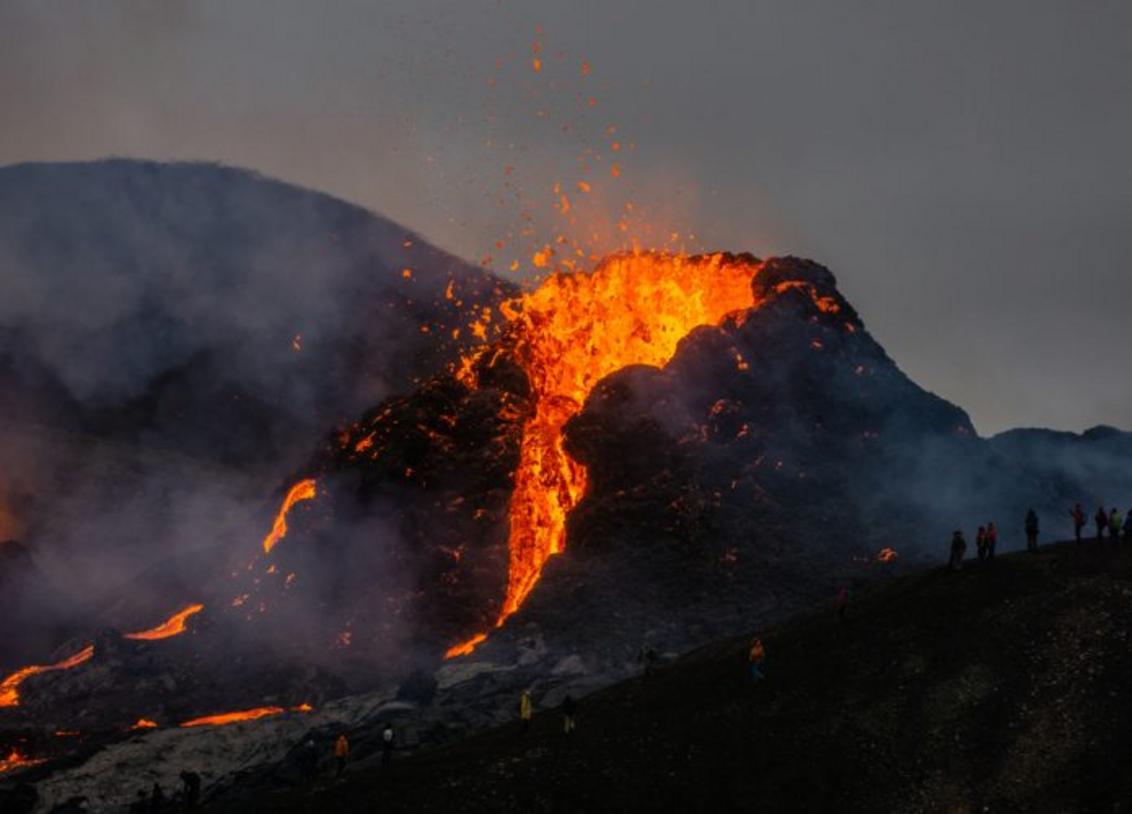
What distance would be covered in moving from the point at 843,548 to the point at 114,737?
5241 centimetres

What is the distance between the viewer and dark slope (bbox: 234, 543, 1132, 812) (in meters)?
36.8

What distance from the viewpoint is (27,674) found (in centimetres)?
8031

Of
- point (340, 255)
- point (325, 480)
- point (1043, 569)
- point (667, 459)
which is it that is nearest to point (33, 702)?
point (325, 480)

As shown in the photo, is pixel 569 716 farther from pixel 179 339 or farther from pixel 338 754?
pixel 179 339

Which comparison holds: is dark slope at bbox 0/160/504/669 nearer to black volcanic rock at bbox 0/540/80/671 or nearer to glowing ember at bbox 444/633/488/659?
black volcanic rock at bbox 0/540/80/671

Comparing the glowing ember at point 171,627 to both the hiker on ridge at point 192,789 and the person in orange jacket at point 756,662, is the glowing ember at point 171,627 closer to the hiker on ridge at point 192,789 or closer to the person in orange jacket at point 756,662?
the hiker on ridge at point 192,789

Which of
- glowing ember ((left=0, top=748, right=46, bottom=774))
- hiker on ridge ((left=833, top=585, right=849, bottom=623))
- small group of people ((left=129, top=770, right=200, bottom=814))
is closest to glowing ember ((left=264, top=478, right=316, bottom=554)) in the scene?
glowing ember ((left=0, top=748, right=46, bottom=774))

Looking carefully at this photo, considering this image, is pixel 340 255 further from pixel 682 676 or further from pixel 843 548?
pixel 682 676

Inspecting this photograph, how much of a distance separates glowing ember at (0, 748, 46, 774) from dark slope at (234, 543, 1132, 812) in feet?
83.2

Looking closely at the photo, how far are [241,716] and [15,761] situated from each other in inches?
532

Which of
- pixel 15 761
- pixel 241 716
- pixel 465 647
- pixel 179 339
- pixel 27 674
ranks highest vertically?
pixel 179 339

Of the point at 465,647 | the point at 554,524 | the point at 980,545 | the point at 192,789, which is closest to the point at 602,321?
the point at 554,524

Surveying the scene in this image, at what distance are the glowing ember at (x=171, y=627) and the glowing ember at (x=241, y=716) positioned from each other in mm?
13958

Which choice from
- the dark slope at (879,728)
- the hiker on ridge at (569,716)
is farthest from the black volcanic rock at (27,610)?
the hiker on ridge at (569,716)
